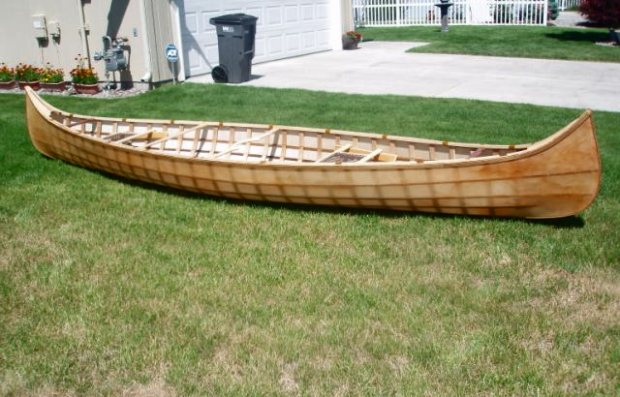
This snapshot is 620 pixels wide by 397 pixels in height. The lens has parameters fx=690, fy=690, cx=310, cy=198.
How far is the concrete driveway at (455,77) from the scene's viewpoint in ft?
42.0

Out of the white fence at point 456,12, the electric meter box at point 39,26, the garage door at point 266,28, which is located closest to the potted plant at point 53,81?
the electric meter box at point 39,26

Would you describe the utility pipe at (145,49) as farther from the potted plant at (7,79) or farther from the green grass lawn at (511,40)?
the green grass lawn at (511,40)

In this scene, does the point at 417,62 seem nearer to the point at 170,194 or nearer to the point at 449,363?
the point at 170,194

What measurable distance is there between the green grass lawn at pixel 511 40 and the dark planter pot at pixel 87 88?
368 inches

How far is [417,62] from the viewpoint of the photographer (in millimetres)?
17594

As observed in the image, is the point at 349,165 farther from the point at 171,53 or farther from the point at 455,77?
the point at 455,77

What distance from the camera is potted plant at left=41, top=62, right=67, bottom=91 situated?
49.8 ft

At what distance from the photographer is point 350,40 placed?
20.9 meters

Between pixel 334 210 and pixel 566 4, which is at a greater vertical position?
pixel 566 4

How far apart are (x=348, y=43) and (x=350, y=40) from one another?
0.11 metres

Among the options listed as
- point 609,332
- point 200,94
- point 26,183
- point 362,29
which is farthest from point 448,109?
point 362,29

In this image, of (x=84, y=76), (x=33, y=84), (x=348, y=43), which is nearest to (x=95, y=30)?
(x=84, y=76)

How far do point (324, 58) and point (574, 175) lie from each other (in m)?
13.8

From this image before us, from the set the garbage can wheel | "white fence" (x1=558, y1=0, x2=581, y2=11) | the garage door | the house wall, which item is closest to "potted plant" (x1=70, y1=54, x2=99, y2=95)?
the house wall
